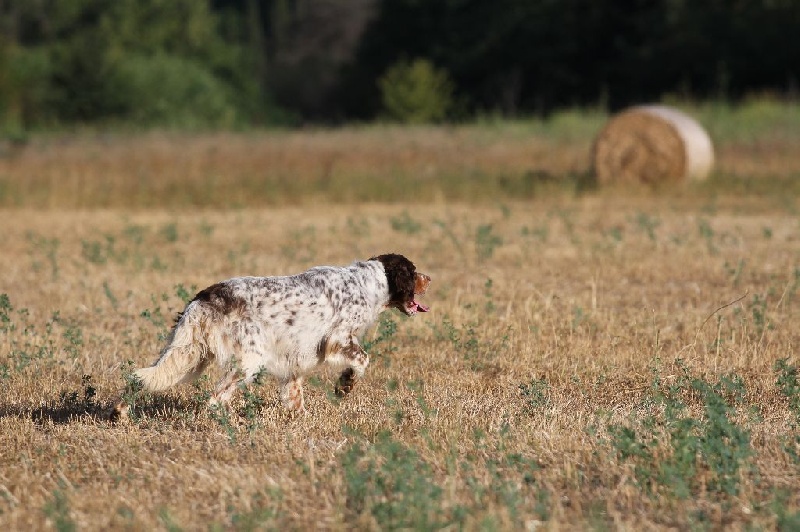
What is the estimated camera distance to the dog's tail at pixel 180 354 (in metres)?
6.99

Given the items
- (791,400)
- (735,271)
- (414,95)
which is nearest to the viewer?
(791,400)

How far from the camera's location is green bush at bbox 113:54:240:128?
50531mm

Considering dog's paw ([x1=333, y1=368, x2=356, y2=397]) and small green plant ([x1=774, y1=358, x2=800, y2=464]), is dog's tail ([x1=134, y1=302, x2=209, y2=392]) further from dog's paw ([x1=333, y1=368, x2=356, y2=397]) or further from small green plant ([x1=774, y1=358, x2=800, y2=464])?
small green plant ([x1=774, y1=358, x2=800, y2=464])

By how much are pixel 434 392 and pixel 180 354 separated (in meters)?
1.76

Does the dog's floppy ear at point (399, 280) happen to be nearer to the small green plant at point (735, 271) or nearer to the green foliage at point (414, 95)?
the small green plant at point (735, 271)

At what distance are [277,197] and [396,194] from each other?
2265mm

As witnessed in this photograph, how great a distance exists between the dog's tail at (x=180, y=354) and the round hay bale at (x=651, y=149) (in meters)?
16.8

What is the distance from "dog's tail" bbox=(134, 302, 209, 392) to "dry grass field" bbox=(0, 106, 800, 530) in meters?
0.27

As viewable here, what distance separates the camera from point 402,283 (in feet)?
26.3

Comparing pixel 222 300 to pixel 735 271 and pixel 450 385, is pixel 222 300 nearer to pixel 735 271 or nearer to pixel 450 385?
pixel 450 385

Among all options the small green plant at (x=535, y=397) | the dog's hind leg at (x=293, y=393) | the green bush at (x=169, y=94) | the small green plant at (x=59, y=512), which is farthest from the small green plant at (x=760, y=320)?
the green bush at (x=169, y=94)

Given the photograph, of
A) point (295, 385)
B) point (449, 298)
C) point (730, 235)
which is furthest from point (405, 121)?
point (295, 385)

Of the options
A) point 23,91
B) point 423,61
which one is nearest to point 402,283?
point 423,61

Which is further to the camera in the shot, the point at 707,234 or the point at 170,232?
the point at 170,232
